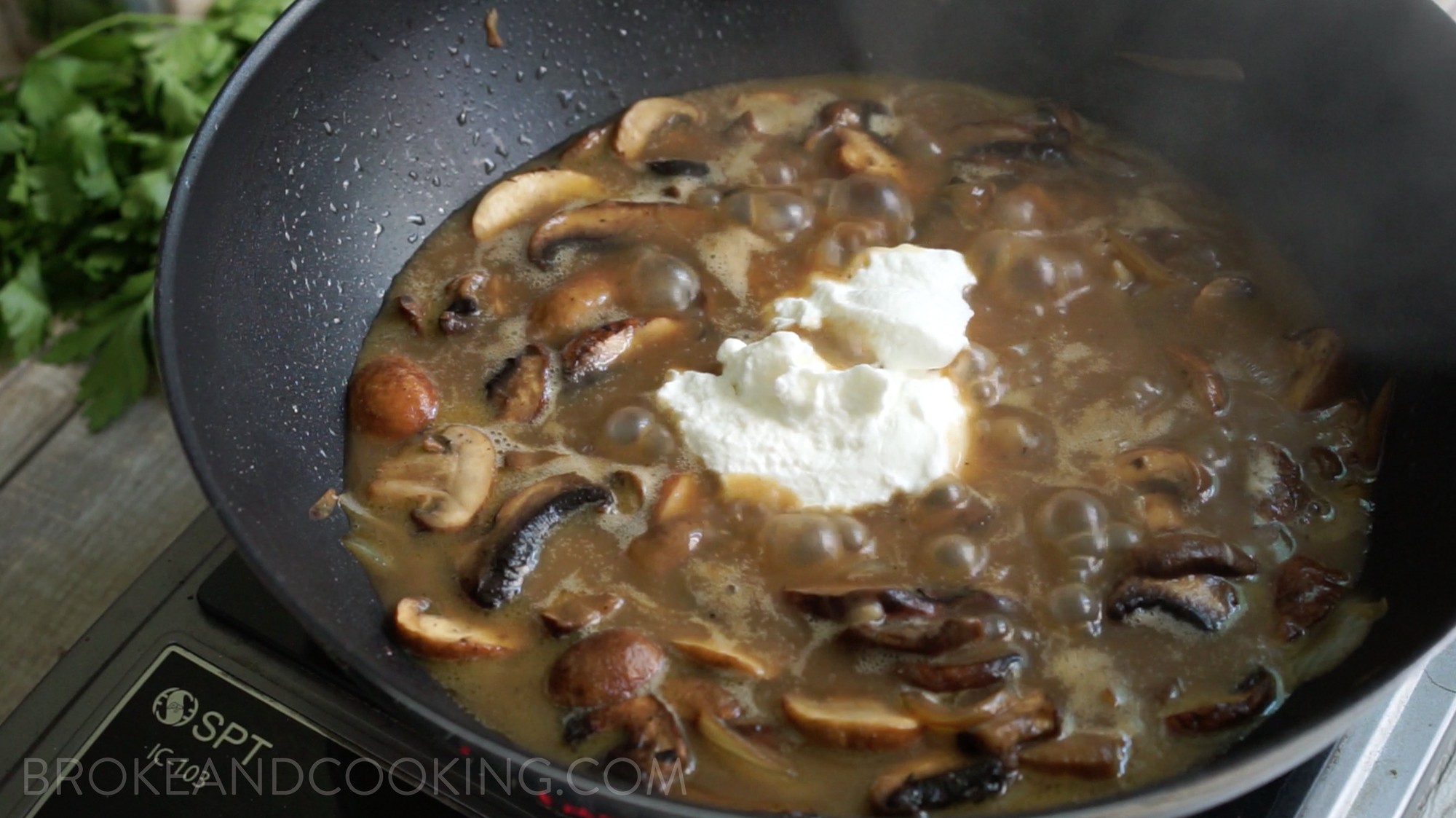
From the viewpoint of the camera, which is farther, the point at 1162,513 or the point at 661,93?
the point at 661,93

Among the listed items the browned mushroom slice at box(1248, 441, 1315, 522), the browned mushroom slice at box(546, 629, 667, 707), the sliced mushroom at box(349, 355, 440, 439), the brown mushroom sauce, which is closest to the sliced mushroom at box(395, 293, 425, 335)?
the brown mushroom sauce

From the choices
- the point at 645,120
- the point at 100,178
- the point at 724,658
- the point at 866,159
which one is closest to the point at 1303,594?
the point at 724,658

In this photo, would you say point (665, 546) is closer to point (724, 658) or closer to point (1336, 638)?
point (724, 658)

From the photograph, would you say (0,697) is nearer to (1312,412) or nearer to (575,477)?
(575,477)

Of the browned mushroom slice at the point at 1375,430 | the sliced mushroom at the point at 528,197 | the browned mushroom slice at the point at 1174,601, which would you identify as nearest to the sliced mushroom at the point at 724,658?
the browned mushroom slice at the point at 1174,601

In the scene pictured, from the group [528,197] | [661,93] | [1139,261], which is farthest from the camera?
[661,93]

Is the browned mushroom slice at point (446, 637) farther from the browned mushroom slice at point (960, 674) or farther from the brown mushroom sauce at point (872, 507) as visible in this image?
the browned mushroom slice at point (960, 674)

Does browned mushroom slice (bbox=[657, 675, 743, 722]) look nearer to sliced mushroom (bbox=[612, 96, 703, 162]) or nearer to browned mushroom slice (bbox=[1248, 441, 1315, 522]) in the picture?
browned mushroom slice (bbox=[1248, 441, 1315, 522])
